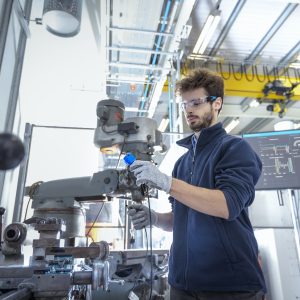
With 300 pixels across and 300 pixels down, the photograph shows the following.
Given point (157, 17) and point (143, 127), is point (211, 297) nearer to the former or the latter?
point (143, 127)

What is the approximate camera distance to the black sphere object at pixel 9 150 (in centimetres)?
34

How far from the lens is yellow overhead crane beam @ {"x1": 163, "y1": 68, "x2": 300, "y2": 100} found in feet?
13.9

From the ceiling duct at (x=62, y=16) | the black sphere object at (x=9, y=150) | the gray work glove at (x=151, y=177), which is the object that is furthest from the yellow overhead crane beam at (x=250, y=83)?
the black sphere object at (x=9, y=150)

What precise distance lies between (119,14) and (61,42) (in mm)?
568

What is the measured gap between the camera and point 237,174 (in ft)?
3.04

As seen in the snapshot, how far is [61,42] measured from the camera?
206cm

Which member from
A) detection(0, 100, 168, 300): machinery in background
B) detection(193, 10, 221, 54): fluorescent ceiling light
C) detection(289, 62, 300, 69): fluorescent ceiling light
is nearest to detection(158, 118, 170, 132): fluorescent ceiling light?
detection(193, 10, 221, 54): fluorescent ceiling light

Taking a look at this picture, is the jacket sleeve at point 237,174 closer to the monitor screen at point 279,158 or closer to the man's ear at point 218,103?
the man's ear at point 218,103

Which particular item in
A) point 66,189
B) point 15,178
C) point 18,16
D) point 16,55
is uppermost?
point 18,16

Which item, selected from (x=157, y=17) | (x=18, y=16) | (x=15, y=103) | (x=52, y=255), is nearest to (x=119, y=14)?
(x=157, y=17)

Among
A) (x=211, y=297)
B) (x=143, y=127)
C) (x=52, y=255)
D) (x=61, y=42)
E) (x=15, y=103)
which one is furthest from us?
(x=61, y=42)

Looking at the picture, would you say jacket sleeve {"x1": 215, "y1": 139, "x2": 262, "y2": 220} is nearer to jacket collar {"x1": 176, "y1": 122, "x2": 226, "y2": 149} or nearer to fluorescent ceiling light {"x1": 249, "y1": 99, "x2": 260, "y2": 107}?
jacket collar {"x1": 176, "y1": 122, "x2": 226, "y2": 149}

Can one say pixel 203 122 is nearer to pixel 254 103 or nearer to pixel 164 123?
pixel 254 103

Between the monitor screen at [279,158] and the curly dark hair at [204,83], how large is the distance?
123 cm
